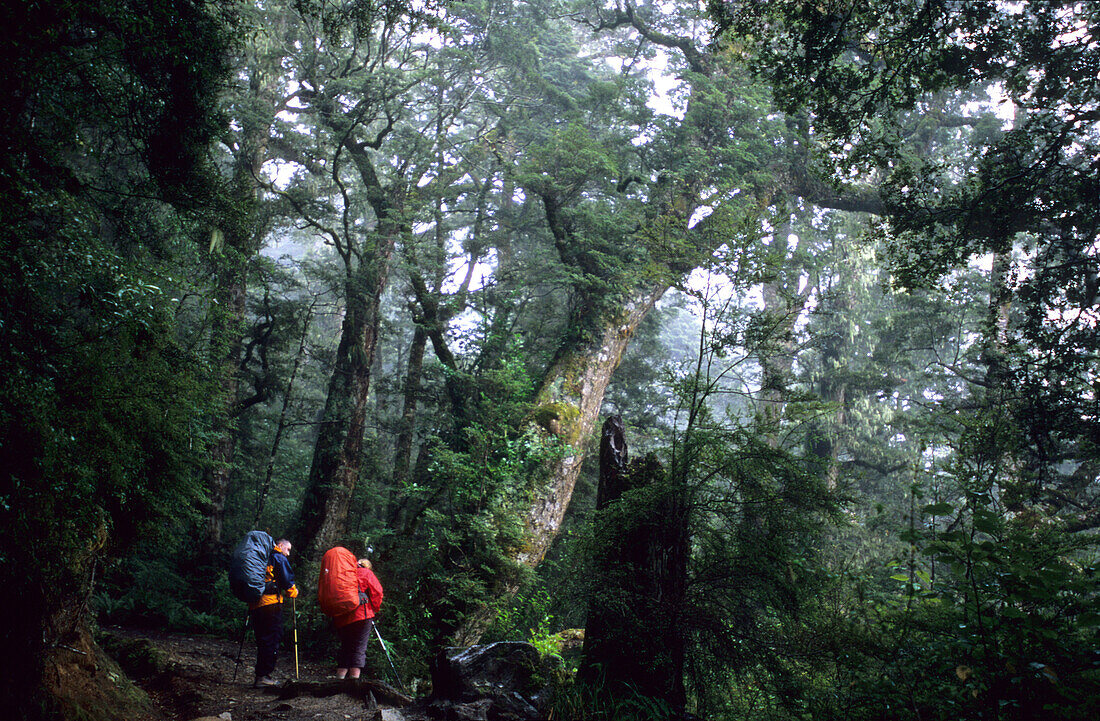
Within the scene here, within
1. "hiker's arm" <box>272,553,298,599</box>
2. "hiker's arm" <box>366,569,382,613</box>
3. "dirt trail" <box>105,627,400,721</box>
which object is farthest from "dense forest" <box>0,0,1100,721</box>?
"hiker's arm" <box>366,569,382,613</box>

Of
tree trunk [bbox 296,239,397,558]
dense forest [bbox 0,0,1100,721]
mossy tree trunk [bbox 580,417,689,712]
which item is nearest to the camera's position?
dense forest [bbox 0,0,1100,721]

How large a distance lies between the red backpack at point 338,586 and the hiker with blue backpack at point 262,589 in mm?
559

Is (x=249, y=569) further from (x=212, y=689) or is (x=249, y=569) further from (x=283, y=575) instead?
(x=212, y=689)

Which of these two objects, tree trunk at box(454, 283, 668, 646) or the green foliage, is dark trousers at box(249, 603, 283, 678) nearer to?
the green foliage

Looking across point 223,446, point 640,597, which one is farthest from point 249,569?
point 223,446

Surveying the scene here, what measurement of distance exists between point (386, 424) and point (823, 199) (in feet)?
40.0

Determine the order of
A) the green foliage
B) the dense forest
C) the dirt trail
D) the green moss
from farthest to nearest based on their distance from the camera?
the green moss
the green foliage
the dirt trail
the dense forest

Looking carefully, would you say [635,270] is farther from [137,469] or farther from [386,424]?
[137,469]

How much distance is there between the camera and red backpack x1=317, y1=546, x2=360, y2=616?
5914mm

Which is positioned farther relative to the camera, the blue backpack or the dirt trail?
the blue backpack

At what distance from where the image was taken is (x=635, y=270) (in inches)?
443

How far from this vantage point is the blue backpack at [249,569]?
5941mm

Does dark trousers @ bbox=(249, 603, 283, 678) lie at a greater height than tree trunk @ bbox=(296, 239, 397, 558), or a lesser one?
lesser

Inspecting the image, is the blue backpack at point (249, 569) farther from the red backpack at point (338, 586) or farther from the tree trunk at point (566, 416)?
the tree trunk at point (566, 416)
